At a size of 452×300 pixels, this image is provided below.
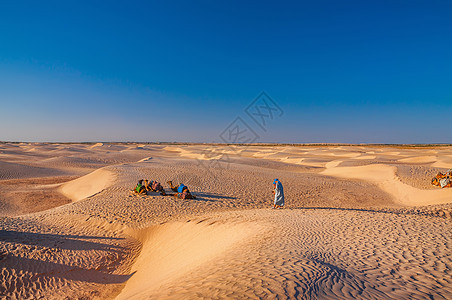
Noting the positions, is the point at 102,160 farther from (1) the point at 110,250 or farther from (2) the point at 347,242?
(2) the point at 347,242

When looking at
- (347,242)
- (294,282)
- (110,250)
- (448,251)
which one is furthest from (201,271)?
(448,251)

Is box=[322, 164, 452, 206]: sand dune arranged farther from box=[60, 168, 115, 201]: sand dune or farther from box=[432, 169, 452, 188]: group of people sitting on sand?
box=[60, 168, 115, 201]: sand dune

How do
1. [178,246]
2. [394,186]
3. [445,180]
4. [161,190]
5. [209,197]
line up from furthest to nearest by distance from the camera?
[394,186]
[445,180]
[209,197]
[161,190]
[178,246]

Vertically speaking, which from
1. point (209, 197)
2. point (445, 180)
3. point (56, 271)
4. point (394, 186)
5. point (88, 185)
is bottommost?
point (56, 271)

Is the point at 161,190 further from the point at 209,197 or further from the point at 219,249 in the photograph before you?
the point at 219,249

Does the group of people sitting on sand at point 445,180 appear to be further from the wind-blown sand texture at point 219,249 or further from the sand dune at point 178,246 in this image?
the sand dune at point 178,246

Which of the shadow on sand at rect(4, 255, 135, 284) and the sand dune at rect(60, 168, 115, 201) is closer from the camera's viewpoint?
the shadow on sand at rect(4, 255, 135, 284)

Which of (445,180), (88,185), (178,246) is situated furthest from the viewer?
(88,185)

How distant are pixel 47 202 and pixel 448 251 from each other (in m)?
18.4

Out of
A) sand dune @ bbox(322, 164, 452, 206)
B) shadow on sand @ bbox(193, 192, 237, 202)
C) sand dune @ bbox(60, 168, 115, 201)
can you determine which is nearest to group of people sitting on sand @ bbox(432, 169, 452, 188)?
sand dune @ bbox(322, 164, 452, 206)

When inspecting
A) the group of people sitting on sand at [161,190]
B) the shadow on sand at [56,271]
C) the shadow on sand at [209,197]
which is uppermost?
the group of people sitting on sand at [161,190]

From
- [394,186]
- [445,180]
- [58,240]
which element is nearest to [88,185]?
[58,240]

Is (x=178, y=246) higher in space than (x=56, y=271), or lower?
higher

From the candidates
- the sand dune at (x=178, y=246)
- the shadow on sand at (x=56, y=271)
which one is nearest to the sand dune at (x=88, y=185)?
the sand dune at (x=178, y=246)
